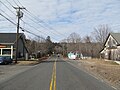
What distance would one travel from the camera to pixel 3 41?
6825cm

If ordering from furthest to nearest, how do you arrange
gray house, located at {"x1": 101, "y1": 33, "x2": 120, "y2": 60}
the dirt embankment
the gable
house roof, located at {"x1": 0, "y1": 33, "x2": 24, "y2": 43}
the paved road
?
house roof, located at {"x1": 0, "y1": 33, "x2": 24, "y2": 43} → the gable → gray house, located at {"x1": 101, "y1": 33, "x2": 120, "y2": 60} → the dirt embankment → the paved road

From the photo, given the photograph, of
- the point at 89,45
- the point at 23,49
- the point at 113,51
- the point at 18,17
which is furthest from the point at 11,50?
the point at 89,45

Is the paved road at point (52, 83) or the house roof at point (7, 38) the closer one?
the paved road at point (52, 83)

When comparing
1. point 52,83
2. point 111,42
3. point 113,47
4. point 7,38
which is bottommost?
point 52,83

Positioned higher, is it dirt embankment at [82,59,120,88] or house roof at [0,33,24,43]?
house roof at [0,33,24,43]

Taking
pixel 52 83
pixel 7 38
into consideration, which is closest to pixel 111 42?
pixel 7 38

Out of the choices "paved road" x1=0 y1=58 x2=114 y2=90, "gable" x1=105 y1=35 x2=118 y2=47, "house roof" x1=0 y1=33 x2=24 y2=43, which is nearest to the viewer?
"paved road" x1=0 y1=58 x2=114 y2=90

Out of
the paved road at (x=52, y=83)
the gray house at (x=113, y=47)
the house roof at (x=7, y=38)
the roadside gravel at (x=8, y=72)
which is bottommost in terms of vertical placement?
the paved road at (x=52, y=83)

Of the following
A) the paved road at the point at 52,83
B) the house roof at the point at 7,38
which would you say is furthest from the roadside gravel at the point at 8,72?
the house roof at the point at 7,38

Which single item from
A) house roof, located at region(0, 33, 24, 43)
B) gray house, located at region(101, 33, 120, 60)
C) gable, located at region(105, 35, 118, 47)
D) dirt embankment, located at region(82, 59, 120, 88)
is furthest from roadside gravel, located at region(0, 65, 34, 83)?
gable, located at region(105, 35, 118, 47)

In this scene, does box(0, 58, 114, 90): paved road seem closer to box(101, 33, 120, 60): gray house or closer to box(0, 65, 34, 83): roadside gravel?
box(0, 65, 34, 83): roadside gravel

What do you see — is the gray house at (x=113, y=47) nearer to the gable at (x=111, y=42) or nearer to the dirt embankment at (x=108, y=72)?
the gable at (x=111, y=42)

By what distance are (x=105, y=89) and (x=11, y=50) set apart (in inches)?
2153

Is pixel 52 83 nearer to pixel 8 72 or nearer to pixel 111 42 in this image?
pixel 8 72
